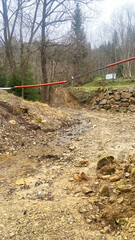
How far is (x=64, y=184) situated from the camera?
3.03m

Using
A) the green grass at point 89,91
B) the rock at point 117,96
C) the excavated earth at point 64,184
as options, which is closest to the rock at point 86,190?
the excavated earth at point 64,184

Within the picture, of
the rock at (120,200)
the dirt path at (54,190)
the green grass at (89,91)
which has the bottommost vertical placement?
the dirt path at (54,190)

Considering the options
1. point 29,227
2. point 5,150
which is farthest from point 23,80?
point 29,227

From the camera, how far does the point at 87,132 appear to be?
679cm

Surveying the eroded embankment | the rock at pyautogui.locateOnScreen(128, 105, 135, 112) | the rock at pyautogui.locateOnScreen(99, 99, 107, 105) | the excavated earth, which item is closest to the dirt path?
the excavated earth

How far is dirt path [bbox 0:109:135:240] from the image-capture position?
75.4 inches

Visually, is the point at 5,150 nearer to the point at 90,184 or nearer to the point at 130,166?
the point at 90,184

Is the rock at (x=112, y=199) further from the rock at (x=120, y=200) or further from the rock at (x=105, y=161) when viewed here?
the rock at (x=105, y=161)

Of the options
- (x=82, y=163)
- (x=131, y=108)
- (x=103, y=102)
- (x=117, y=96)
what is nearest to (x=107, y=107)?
(x=103, y=102)

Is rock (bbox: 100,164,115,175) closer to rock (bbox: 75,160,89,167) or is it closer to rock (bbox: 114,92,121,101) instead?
rock (bbox: 75,160,89,167)

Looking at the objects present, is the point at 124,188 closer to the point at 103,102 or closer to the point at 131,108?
the point at 131,108

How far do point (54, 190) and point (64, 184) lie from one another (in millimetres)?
239

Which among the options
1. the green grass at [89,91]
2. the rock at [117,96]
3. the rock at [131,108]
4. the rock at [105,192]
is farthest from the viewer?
the green grass at [89,91]

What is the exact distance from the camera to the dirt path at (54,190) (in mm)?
1916
